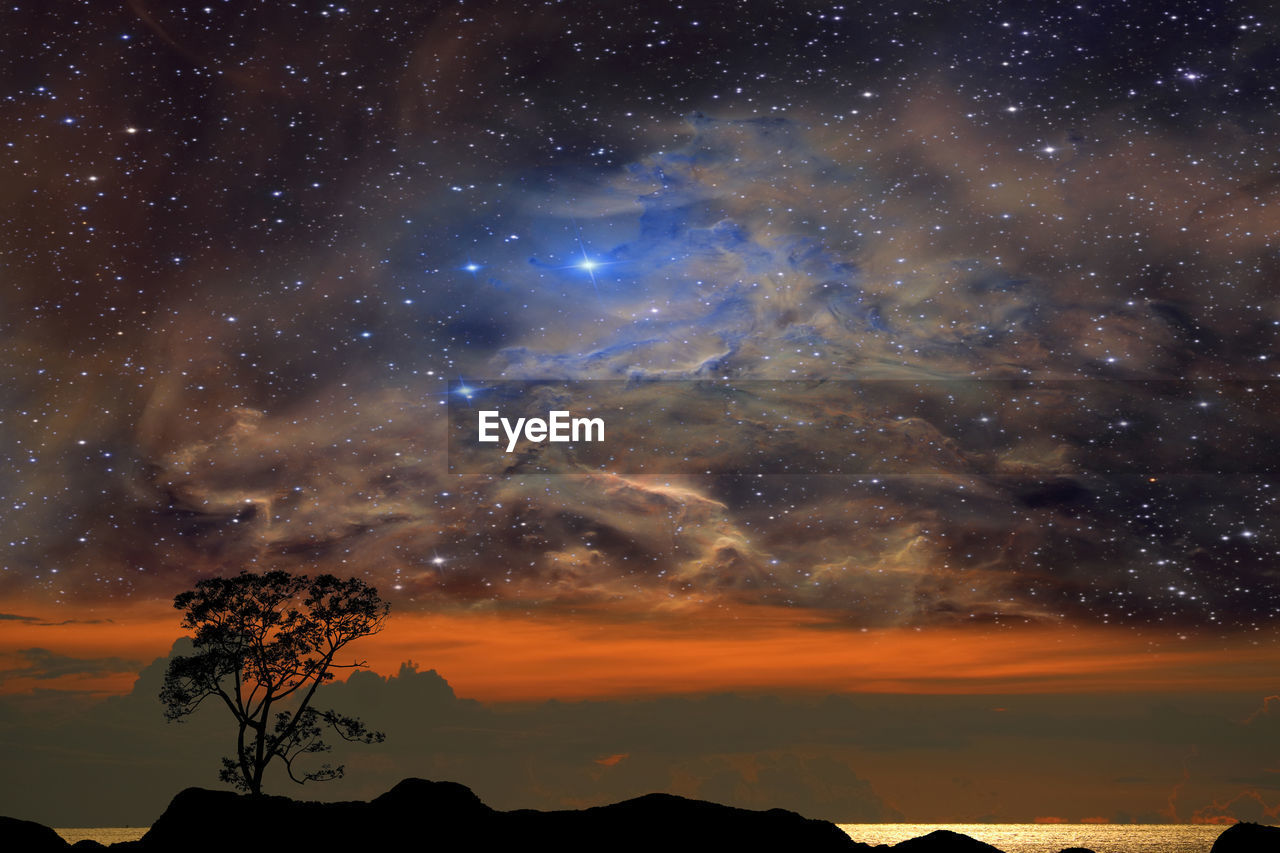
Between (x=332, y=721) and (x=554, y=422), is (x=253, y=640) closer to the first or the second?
(x=332, y=721)

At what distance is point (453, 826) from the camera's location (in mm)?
17547

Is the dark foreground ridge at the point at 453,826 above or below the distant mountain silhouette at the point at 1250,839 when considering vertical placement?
above

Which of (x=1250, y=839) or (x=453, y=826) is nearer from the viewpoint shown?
(x=453, y=826)

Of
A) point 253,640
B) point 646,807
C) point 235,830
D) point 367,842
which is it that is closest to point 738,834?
→ point 646,807

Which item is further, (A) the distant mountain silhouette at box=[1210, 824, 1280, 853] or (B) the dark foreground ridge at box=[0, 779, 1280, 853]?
(A) the distant mountain silhouette at box=[1210, 824, 1280, 853]

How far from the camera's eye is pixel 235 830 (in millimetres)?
17344

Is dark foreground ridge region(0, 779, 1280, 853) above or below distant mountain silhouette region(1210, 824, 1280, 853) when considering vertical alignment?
above

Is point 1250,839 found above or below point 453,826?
below

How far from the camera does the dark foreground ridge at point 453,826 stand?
56.1 ft

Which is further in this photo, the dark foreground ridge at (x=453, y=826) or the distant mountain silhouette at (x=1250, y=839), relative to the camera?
the distant mountain silhouette at (x=1250, y=839)

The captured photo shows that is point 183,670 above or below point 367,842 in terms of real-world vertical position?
above

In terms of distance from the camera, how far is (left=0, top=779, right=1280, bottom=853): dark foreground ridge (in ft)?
56.1

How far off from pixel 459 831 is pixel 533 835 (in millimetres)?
1465

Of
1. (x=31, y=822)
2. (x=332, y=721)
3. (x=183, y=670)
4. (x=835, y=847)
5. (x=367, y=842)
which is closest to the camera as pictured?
(x=367, y=842)
